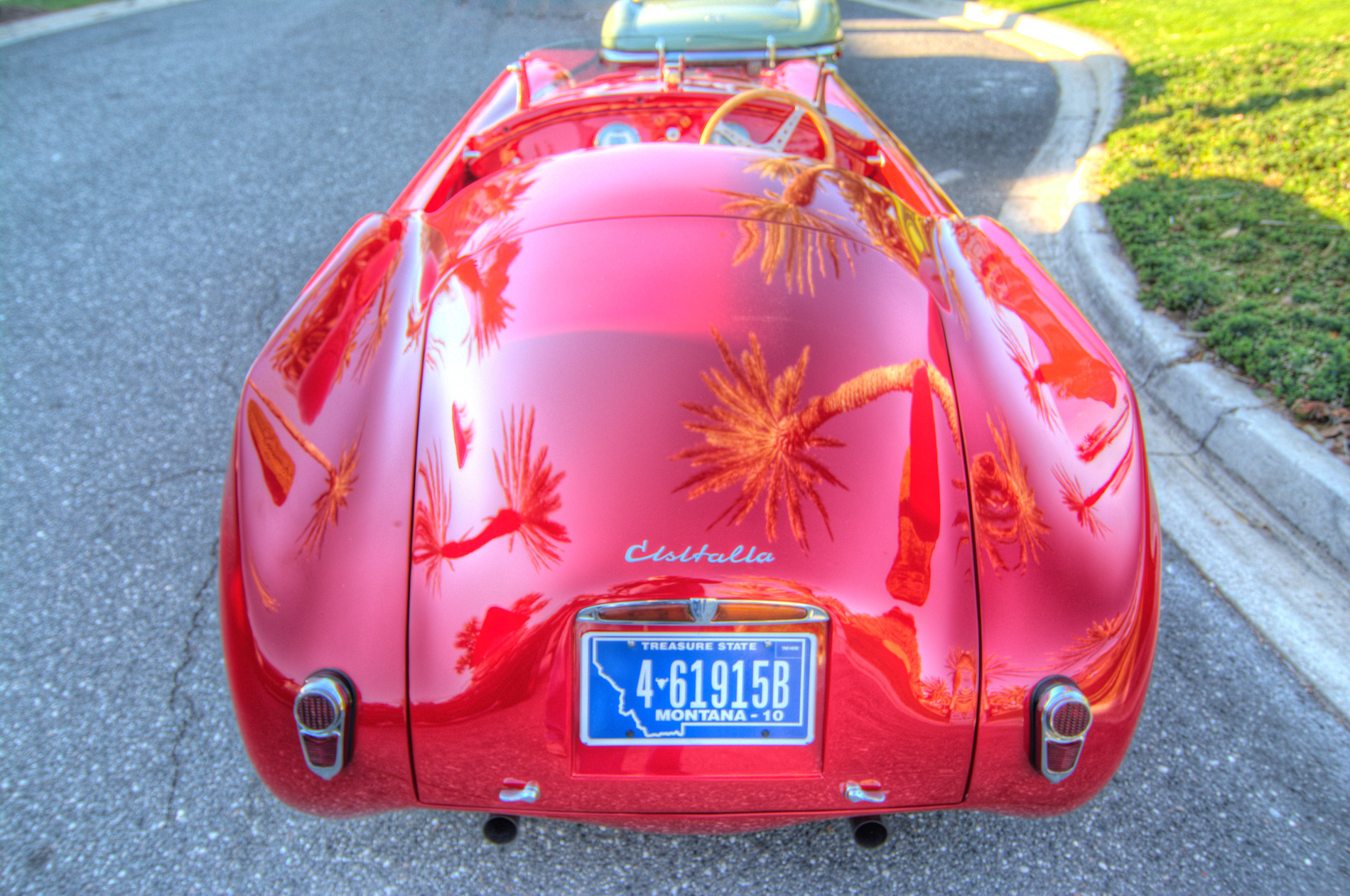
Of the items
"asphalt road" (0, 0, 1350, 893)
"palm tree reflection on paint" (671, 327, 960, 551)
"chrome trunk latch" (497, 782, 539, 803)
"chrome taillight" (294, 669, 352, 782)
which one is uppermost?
"palm tree reflection on paint" (671, 327, 960, 551)

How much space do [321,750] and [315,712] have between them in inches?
2.8

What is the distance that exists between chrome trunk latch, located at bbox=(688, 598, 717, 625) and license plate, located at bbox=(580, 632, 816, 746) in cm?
4

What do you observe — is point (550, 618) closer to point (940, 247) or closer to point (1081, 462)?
point (1081, 462)

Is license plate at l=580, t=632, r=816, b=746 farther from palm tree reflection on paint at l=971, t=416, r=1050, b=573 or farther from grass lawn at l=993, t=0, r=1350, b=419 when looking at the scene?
grass lawn at l=993, t=0, r=1350, b=419

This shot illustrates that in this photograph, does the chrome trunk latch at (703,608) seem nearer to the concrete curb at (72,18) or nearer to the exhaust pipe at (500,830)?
the exhaust pipe at (500,830)

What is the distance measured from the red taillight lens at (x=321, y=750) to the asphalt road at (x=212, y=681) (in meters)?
0.50

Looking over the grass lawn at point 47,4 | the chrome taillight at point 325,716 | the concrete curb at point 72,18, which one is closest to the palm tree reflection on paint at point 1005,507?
the chrome taillight at point 325,716

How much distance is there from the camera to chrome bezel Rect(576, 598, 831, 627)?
142 centimetres

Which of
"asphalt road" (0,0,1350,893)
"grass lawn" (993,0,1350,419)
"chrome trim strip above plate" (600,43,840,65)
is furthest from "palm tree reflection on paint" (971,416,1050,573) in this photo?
"chrome trim strip above plate" (600,43,840,65)

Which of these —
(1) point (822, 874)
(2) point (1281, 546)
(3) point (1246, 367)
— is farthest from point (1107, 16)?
(1) point (822, 874)

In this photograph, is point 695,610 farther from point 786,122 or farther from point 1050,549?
point 786,122

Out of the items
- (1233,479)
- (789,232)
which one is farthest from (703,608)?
(1233,479)

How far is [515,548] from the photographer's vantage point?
146 centimetres

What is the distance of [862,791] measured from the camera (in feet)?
4.94
